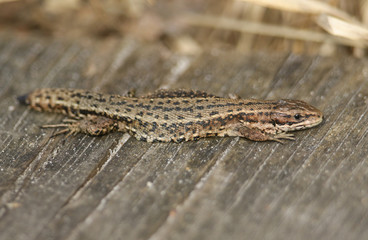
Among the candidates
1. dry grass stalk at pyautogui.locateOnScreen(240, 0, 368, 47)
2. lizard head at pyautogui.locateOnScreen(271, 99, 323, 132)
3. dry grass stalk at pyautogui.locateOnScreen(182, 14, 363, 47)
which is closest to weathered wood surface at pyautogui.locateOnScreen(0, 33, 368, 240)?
lizard head at pyautogui.locateOnScreen(271, 99, 323, 132)

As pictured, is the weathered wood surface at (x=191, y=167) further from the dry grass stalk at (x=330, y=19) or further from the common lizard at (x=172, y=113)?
the dry grass stalk at (x=330, y=19)

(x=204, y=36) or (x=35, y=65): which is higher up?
(x=204, y=36)

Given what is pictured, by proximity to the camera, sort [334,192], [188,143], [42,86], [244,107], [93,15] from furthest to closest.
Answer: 1. [93,15]
2. [42,86]
3. [244,107]
4. [188,143]
5. [334,192]

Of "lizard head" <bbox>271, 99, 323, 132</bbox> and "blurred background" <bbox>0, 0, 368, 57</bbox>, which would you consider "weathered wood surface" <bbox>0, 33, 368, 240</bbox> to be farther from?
"blurred background" <bbox>0, 0, 368, 57</bbox>

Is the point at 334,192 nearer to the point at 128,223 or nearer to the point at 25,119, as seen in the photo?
the point at 128,223

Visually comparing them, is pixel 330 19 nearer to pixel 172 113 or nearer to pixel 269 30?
pixel 269 30

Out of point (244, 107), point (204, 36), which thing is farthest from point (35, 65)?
point (204, 36)

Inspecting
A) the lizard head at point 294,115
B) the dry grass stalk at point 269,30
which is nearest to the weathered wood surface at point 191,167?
the lizard head at point 294,115

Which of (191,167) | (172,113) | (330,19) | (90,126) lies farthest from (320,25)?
(90,126)
